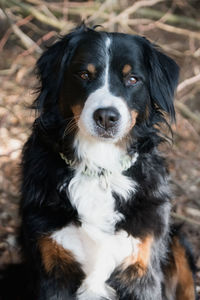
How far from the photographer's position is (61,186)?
9.61ft

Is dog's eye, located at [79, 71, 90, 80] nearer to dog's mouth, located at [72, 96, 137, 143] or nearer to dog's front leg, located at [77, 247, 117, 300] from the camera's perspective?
dog's mouth, located at [72, 96, 137, 143]

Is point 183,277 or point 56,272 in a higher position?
point 56,272

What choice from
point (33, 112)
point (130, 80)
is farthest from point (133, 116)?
point (33, 112)

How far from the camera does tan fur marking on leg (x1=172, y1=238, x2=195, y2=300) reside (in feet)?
11.2

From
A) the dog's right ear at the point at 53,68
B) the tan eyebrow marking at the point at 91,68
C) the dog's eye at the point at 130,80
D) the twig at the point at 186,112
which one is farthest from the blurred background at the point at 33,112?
the dog's eye at the point at 130,80

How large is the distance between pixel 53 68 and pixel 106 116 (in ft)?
1.83

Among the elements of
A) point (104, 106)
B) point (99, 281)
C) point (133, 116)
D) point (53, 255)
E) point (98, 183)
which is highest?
point (104, 106)

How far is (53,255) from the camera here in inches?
110

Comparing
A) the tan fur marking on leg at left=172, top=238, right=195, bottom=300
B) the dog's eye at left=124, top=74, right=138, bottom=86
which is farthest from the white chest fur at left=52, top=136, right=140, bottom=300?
the tan fur marking on leg at left=172, top=238, right=195, bottom=300

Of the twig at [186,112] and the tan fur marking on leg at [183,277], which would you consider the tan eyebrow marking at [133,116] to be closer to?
the tan fur marking on leg at [183,277]

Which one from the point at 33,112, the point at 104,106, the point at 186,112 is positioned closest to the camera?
the point at 104,106

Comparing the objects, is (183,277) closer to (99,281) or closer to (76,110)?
(99,281)

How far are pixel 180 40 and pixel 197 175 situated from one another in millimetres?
3099

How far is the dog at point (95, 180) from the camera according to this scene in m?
2.81
